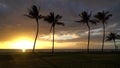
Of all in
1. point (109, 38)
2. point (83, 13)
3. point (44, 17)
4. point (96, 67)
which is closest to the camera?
point (96, 67)

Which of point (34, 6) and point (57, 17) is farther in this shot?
point (57, 17)

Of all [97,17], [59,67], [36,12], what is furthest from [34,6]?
[59,67]

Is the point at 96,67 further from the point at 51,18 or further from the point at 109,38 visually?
the point at 109,38

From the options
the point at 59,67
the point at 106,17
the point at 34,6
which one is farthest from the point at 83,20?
the point at 59,67

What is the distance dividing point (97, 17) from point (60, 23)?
16.9 metres

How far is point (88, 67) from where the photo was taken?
107 ft

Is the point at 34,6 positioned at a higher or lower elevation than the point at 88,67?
higher

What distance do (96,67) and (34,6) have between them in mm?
40162

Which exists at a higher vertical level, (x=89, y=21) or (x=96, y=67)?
(x=89, y=21)

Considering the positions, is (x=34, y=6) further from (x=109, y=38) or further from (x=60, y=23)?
(x=109, y=38)

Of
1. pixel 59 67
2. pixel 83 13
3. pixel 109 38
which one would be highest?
pixel 83 13

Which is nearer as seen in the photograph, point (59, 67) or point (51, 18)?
point (59, 67)

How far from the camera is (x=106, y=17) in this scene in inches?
3494

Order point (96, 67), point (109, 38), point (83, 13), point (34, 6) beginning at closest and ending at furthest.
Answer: point (96, 67)
point (34, 6)
point (83, 13)
point (109, 38)
